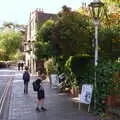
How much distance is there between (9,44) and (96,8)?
93.8m

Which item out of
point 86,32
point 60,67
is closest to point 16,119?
point 86,32

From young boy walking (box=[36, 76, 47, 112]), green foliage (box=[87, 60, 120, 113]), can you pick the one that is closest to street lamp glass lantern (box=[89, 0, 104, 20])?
green foliage (box=[87, 60, 120, 113])

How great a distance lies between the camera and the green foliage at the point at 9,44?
111213mm

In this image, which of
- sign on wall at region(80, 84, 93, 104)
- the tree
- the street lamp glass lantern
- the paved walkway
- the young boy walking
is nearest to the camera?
the paved walkway

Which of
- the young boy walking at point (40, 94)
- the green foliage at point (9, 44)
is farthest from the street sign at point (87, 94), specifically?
the green foliage at point (9, 44)

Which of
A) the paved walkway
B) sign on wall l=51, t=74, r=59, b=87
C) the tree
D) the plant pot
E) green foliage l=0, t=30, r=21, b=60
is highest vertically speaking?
green foliage l=0, t=30, r=21, b=60

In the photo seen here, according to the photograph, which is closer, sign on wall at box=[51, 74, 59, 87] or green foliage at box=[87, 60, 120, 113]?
green foliage at box=[87, 60, 120, 113]

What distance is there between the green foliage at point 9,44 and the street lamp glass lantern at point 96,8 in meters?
92.2

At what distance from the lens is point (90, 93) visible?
18656 millimetres

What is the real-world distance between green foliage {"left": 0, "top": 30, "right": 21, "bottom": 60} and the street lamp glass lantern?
92204mm

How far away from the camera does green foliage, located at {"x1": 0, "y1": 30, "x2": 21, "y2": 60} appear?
11121cm

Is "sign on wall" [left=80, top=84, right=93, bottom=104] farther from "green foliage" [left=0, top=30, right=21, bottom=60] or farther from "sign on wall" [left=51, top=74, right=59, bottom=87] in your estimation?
"green foliage" [left=0, top=30, right=21, bottom=60]

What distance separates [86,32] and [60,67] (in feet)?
24.0

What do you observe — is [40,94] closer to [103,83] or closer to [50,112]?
[50,112]
